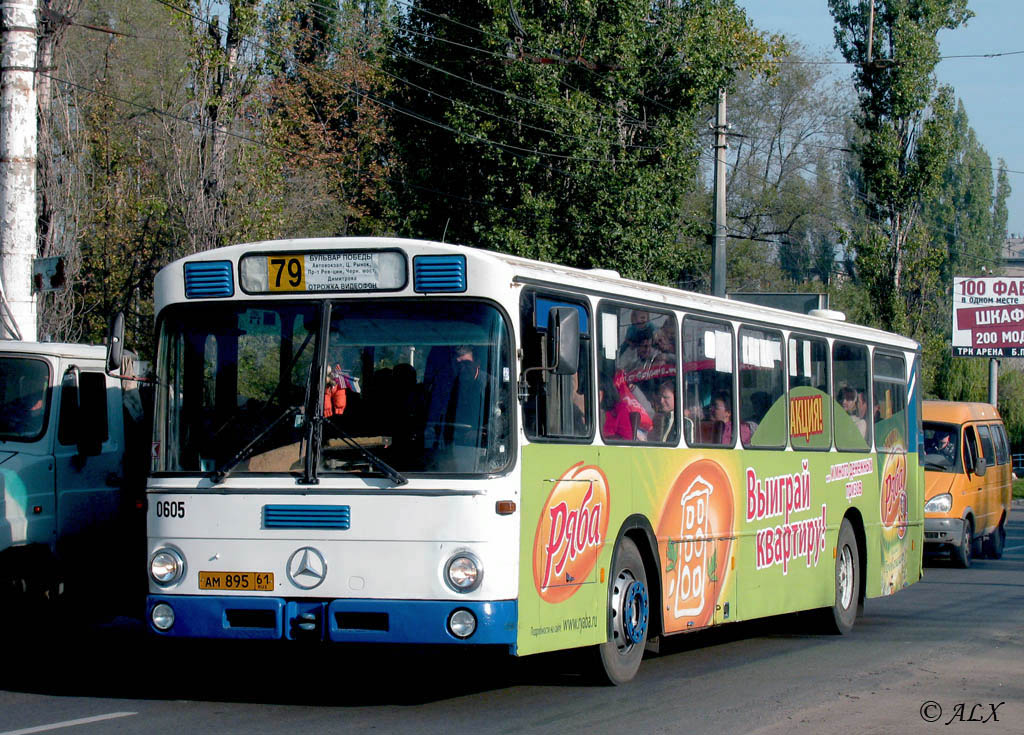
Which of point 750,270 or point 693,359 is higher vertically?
point 750,270

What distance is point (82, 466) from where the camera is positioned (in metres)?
10.1

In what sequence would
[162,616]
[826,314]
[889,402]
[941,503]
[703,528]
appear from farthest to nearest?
[941,503], [889,402], [826,314], [703,528], [162,616]

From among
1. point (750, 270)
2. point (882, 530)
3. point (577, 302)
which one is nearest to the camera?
point (577, 302)

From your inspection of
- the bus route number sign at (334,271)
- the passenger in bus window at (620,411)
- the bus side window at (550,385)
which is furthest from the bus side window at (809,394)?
the bus route number sign at (334,271)

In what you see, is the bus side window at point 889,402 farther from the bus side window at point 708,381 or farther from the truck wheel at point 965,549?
the truck wheel at point 965,549

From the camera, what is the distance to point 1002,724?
8.28m

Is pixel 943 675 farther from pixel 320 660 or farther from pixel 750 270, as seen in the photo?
pixel 750 270

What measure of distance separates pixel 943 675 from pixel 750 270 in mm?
49388

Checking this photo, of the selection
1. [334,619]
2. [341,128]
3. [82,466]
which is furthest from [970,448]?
[341,128]

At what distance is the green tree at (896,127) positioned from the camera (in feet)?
131

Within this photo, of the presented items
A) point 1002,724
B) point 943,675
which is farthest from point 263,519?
point 943,675

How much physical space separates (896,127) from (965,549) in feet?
77.1

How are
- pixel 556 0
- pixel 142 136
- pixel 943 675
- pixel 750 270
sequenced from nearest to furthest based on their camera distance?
1. pixel 943 675
2. pixel 142 136
3. pixel 556 0
4. pixel 750 270

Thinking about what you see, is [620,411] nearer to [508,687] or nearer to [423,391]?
[423,391]
